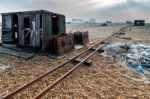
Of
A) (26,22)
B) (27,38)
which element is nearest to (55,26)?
(26,22)

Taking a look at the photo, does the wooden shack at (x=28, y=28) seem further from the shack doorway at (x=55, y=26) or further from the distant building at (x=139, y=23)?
the distant building at (x=139, y=23)

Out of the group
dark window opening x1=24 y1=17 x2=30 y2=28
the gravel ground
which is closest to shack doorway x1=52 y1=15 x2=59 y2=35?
dark window opening x1=24 y1=17 x2=30 y2=28

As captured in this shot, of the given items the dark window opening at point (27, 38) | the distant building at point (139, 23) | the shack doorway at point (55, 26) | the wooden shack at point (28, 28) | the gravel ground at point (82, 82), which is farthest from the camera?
the distant building at point (139, 23)

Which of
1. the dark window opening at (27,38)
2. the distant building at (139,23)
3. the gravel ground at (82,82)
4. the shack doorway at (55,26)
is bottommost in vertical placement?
the gravel ground at (82,82)

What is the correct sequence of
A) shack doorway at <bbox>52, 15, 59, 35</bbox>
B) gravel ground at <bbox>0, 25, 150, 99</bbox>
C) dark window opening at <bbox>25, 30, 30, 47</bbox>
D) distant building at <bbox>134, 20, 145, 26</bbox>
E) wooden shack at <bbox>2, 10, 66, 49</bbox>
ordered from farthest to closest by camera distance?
distant building at <bbox>134, 20, 145, 26</bbox>
shack doorway at <bbox>52, 15, 59, 35</bbox>
dark window opening at <bbox>25, 30, 30, 47</bbox>
wooden shack at <bbox>2, 10, 66, 49</bbox>
gravel ground at <bbox>0, 25, 150, 99</bbox>

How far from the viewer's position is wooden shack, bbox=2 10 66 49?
15.6 meters

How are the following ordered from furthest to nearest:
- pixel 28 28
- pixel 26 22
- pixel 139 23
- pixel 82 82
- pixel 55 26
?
pixel 139 23
pixel 55 26
pixel 26 22
pixel 28 28
pixel 82 82

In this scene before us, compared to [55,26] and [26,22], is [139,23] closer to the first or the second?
[55,26]

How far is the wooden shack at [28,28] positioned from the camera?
615 inches

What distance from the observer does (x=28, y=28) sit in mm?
16328

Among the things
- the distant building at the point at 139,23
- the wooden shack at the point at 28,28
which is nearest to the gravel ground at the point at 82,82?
the wooden shack at the point at 28,28

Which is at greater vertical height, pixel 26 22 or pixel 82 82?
pixel 26 22

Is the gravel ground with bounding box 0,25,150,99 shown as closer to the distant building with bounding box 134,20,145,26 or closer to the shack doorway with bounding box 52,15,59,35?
the shack doorway with bounding box 52,15,59,35

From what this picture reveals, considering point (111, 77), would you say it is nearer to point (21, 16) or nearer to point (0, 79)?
point (0, 79)
